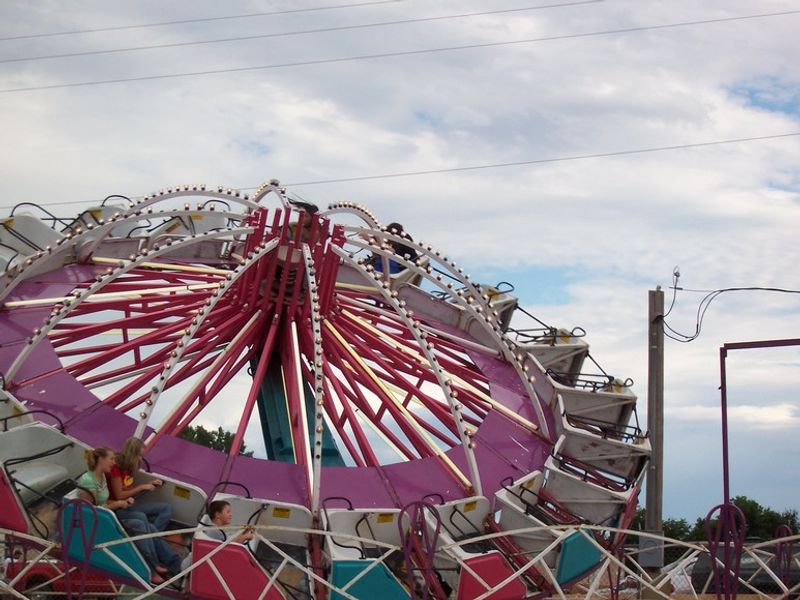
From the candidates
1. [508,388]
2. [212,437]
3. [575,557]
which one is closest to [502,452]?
[508,388]

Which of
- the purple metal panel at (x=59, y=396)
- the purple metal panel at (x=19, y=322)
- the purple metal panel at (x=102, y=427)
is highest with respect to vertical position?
the purple metal panel at (x=19, y=322)

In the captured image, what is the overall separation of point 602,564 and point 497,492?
184 cm

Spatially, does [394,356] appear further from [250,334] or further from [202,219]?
[202,219]

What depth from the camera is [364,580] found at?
45.1 feet

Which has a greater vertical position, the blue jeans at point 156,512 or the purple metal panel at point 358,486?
the purple metal panel at point 358,486

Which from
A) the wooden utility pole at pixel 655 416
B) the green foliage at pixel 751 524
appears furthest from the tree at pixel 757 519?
the wooden utility pole at pixel 655 416

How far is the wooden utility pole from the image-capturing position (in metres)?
23.0

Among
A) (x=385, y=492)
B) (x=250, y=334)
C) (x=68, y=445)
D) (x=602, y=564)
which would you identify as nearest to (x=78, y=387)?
(x=68, y=445)

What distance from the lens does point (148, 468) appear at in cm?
1574

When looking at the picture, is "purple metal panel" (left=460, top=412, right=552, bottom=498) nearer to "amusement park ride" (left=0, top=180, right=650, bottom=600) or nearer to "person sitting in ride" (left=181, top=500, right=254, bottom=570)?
"amusement park ride" (left=0, top=180, right=650, bottom=600)

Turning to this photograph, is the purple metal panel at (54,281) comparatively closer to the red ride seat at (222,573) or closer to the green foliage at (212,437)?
the red ride seat at (222,573)

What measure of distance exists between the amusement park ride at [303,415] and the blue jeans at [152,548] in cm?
25

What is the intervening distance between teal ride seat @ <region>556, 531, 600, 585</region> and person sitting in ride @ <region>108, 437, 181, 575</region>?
498 centimetres

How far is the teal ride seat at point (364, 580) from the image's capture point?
542 inches
